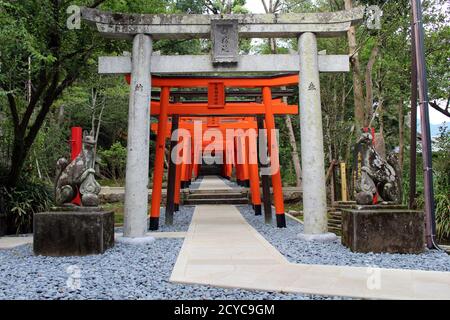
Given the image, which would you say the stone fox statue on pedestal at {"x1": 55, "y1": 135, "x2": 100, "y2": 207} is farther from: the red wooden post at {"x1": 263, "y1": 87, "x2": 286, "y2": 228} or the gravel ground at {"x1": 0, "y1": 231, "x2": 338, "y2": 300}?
the red wooden post at {"x1": 263, "y1": 87, "x2": 286, "y2": 228}

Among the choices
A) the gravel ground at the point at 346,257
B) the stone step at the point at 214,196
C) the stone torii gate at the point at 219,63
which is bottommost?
the gravel ground at the point at 346,257

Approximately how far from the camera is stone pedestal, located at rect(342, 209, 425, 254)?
19.2 ft

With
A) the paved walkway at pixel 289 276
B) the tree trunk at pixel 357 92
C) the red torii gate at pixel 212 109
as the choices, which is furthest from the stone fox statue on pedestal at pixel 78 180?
the tree trunk at pixel 357 92

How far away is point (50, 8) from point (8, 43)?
1.38 metres

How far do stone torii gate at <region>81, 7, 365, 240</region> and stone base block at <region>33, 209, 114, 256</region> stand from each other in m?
1.24

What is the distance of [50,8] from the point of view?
765cm

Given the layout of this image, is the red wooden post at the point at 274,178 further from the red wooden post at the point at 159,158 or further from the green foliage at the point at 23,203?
the green foliage at the point at 23,203

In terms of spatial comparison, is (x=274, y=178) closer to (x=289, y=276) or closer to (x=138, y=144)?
(x=138, y=144)

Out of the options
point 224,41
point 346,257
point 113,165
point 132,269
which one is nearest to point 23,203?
point 132,269

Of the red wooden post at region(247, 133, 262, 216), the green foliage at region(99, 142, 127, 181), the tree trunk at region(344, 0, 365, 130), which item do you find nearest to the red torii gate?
the red wooden post at region(247, 133, 262, 216)

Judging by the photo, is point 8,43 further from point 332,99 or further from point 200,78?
point 332,99

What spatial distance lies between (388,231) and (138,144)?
4.74 m

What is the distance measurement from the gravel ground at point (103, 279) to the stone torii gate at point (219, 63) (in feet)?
5.45

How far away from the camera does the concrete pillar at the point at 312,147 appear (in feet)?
24.0
